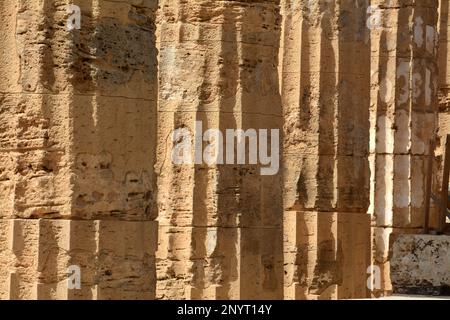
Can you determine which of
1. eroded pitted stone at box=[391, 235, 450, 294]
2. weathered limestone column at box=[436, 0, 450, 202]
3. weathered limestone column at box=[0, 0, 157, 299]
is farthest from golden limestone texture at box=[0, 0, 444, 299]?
weathered limestone column at box=[436, 0, 450, 202]

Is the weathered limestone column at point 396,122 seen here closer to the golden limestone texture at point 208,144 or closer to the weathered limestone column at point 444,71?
the golden limestone texture at point 208,144

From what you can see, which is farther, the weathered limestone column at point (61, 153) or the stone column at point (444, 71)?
the stone column at point (444, 71)

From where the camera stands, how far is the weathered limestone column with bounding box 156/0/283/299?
1703 cm

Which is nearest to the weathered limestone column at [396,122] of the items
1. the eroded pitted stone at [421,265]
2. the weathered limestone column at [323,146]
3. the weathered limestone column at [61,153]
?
the weathered limestone column at [323,146]

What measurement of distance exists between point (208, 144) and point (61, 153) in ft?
14.2

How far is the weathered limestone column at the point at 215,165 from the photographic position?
17031 mm

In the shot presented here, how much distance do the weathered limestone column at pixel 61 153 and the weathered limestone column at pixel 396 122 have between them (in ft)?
39.8

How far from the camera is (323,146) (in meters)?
20.5

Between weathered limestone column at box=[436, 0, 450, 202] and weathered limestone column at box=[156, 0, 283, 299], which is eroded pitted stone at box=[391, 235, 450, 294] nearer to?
weathered limestone column at box=[156, 0, 283, 299]

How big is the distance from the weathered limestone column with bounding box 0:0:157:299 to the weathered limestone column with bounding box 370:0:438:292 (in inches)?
477

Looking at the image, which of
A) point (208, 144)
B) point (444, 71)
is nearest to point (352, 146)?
point (208, 144)

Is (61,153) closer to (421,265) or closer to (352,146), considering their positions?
(421,265)
